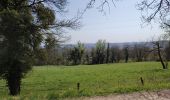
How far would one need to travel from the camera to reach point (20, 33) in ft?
74.8

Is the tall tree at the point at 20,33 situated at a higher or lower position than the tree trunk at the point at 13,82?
higher

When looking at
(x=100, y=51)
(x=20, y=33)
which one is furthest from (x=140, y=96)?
(x=100, y=51)

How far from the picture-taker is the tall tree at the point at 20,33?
73.9 feet

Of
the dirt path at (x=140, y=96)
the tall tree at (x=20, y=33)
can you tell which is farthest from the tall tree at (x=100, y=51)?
the dirt path at (x=140, y=96)

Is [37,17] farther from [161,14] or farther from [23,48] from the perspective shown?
[161,14]

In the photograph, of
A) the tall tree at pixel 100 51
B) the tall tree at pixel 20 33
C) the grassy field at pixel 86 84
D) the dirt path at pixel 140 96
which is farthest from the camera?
the tall tree at pixel 100 51

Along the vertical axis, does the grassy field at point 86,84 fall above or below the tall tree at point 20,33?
below

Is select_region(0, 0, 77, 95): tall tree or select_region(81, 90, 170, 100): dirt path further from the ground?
select_region(0, 0, 77, 95): tall tree

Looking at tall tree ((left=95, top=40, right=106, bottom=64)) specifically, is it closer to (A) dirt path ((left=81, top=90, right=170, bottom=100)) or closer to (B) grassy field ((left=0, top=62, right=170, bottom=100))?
(B) grassy field ((left=0, top=62, right=170, bottom=100))

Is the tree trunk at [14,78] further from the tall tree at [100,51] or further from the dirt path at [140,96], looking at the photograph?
the tall tree at [100,51]

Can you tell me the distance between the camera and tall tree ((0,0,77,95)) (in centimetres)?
2253

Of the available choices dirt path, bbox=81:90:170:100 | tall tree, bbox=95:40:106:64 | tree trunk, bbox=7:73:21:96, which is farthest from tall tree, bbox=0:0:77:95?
tall tree, bbox=95:40:106:64

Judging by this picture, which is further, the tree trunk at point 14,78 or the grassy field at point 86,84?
the tree trunk at point 14,78

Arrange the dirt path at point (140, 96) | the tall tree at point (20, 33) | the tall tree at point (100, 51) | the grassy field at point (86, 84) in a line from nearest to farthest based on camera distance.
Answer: the dirt path at point (140, 96), the grassy field at point (86, 84), the tall tree at point (20, 33), the tall tree at point (100, 51)
